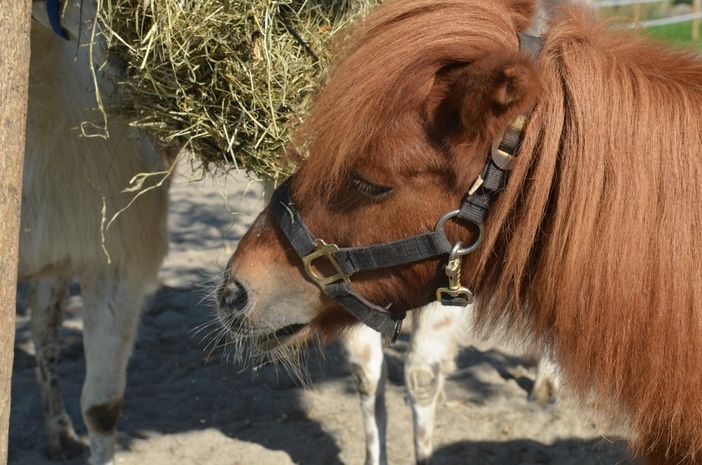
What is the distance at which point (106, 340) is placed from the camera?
3.65 metres

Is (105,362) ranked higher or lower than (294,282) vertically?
lower

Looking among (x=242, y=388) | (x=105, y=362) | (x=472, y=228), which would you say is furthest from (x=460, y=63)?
(x=242, y=388)

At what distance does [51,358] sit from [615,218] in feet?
10.7

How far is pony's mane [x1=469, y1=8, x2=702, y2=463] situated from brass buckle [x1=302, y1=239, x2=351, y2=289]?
35cm

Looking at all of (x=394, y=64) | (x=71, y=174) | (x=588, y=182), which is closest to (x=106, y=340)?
(x=71, y=174)

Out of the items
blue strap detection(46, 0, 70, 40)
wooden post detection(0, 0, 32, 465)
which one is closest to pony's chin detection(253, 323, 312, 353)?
wooden post detection(0, 0, 32, 465)

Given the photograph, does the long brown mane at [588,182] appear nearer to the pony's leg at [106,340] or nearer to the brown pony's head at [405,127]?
the brown pony's head at [405,127]

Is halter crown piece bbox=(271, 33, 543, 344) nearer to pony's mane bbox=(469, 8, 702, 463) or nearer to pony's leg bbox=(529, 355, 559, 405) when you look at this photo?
pony's mane bbox=(469, 8, 702, 463)

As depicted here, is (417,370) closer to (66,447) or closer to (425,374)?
(425,374)

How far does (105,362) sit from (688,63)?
2543 mm

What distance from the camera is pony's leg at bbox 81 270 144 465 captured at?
3.64 metres

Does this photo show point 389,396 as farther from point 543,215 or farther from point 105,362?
point 543,215

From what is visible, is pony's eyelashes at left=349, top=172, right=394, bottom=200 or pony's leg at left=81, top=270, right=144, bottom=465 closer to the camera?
pony's eyelashes at left=349, top=172, right=394, bottom=200

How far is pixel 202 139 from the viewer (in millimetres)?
2777
